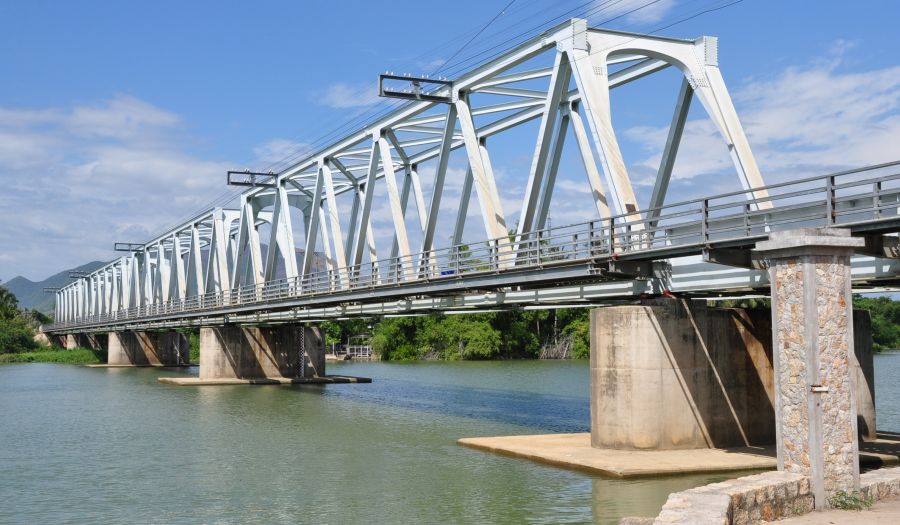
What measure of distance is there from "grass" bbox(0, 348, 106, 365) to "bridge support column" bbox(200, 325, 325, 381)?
56179 millimetres

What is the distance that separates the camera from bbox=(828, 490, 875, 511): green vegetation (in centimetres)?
1573

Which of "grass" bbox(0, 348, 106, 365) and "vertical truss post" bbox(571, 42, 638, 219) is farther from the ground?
"vertical truss post" bbox(571, 42, 638, 219)

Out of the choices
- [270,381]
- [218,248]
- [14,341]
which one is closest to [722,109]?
[270,381]

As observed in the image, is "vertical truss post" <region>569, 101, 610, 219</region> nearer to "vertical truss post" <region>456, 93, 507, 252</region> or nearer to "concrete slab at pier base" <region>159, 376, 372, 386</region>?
"vertical truss post" <region>456, 93, 507, 252</region>

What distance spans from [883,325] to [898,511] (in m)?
147

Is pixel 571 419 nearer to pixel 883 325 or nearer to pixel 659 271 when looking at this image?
pixel 659 271

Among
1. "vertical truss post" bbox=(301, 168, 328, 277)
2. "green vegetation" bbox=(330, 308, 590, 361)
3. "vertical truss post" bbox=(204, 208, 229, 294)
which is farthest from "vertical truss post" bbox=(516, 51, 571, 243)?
"green vegetation" bbox=(330, 308, 590, 361)

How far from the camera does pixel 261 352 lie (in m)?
64.2

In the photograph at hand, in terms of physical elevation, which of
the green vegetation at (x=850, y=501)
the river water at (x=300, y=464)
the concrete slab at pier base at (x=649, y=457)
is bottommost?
the river water at (x=300, y=464)

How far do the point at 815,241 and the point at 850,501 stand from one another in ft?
15.0

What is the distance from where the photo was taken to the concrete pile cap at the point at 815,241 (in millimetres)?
16875

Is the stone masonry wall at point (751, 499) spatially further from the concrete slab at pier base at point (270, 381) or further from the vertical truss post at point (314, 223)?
the concrete slab at pier base at point (270, 381)

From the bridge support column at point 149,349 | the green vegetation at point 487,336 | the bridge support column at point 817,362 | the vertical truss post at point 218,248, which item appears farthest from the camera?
the green vegetation at point 487,336

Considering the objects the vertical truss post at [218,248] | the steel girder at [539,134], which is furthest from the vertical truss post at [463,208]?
the vertical truss post at [218,248]
